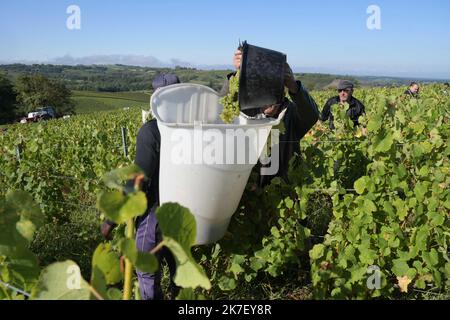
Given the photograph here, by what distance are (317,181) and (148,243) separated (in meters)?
0.99

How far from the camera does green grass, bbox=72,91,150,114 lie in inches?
2343

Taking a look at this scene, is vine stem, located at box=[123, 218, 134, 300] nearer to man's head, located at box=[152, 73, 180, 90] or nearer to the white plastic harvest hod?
the white plastic harvest hod

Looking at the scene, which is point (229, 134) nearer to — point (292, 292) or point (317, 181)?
point (317, 181)

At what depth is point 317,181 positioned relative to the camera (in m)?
2.45

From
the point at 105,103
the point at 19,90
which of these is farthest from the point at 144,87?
the point at 19,90

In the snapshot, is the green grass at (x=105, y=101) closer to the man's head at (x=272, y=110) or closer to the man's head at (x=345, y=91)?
the man's head at (x=345, y=91)

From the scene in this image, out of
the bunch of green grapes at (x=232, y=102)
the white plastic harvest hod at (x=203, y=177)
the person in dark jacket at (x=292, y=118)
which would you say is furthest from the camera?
the person in dark jacket at (x=292, y=118)

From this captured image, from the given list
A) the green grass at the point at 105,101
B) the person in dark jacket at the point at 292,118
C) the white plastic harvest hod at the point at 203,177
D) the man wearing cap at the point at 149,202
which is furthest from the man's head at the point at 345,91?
the green grass at the point at 105,101

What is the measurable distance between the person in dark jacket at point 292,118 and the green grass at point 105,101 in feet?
183

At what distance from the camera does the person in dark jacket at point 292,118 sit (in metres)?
2.45

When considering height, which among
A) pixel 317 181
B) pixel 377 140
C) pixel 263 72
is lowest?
pixel 317 181

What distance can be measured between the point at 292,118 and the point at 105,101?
63.7m

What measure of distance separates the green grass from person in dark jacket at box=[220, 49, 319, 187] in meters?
55.6

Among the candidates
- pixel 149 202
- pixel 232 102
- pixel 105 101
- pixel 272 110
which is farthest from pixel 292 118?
pixel 105 101
